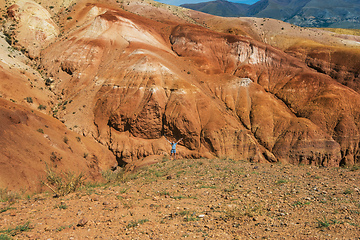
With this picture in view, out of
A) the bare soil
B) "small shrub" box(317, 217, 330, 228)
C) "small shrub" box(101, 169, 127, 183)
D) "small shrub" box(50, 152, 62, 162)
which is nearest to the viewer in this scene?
"small shrub" box(317, 217, 330, 228)

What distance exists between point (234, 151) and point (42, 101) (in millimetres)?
22237

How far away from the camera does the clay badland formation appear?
23.7m

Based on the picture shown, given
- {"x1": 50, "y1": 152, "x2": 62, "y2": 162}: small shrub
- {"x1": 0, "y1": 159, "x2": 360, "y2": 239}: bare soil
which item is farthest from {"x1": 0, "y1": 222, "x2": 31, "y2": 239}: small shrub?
{"x1": 50, "y1": 152, "x2": 62, "y2": 162}: small shrub

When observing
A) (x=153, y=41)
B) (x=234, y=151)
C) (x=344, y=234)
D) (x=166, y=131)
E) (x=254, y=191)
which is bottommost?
(x=234, y=151)

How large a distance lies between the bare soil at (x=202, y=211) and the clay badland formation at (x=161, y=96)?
1008 cm

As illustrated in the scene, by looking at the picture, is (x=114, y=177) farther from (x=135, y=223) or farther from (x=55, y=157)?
(x=135, y=223)

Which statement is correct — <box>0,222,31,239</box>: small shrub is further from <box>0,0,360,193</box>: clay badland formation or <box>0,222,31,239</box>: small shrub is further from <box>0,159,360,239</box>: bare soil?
<box>0,0,360,193</box>: clay badland formation

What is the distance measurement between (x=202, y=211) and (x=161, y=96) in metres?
20.9

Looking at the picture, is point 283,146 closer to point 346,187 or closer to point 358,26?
point 346,187

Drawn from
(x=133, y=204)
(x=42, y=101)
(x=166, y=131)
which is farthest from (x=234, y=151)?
(x=42, y=101)

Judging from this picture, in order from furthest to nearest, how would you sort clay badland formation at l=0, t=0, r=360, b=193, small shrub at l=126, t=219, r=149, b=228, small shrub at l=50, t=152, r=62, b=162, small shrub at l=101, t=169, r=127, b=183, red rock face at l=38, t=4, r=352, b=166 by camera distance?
red rock face at l=38, t=4, r=352, b=166
clay badland formation at l=0, t=0, r=360, b=193
small shrub at l=50, t=152, r=62, b=162
small shrub at l=101, t=169, r=127, b=183
small shrub at l=126, t=219, r=149, b=228

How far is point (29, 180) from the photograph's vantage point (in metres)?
13.1

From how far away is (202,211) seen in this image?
651 cm

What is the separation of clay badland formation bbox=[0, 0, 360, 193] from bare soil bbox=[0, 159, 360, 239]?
10081 millimetres
